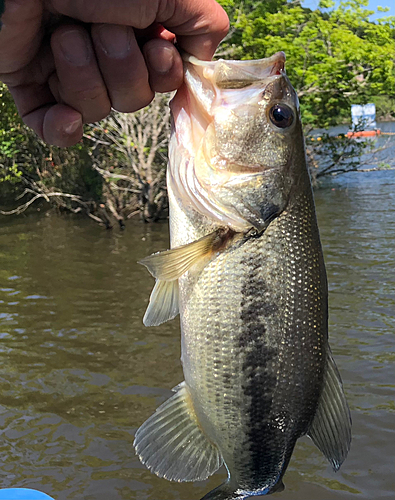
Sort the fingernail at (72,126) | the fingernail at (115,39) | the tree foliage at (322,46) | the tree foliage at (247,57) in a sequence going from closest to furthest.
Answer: the fingernail at (115,39), the fingernail at (72,126), the tree foliage at (247,57), the tree foliage at (322,46)

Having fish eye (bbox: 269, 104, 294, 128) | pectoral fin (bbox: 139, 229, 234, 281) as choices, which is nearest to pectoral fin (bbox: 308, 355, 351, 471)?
pectoral fin (bbox: 139, 229, 234, 281)

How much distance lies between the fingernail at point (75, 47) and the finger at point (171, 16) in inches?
2.6

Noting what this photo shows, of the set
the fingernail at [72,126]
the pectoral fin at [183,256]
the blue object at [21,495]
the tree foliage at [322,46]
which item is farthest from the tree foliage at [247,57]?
the pectoral fin at [183,256]

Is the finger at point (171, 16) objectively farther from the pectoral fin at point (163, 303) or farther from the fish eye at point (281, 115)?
the pectoral fin at point (163, 303)

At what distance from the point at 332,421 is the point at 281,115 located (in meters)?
1.22

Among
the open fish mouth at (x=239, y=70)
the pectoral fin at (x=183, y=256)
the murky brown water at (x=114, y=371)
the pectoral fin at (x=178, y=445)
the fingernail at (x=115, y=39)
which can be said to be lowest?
the murky brown water at (x=114, y=371)

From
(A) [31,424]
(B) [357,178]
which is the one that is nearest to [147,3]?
(A) [31,424]

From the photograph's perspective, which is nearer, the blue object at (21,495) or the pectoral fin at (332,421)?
the pectoral fin at (332,421)

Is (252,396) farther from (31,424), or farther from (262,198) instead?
(31,424)

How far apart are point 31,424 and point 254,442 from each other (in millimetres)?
4308

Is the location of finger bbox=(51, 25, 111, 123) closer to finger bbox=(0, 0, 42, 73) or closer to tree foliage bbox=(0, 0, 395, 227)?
finger bbox=(0, 0, 42, 73)

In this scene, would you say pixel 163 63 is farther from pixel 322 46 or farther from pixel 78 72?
pixel 322 46

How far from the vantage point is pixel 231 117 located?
1.96 metres

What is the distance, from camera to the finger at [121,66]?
1872mm
